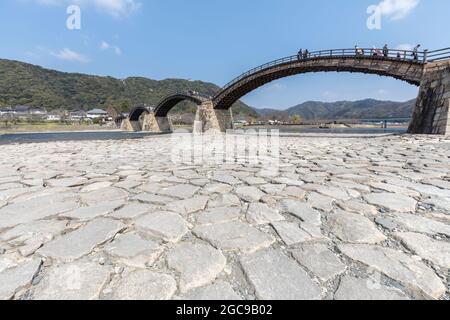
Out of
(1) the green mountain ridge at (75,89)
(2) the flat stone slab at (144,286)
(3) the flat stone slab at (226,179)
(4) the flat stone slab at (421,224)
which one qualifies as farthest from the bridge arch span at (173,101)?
(1) the green mountain ridge at (75,89)

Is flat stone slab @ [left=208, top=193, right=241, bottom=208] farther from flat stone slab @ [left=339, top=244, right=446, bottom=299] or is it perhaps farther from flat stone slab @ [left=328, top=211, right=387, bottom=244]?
flat stone slab @ [left=339, top=244, right=446, bottom=299]

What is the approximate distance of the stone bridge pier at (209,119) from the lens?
29.0m

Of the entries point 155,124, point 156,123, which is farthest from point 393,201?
point 156,123

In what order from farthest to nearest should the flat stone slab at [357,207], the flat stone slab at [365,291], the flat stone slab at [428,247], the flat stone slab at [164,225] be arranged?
the flat stone slab at [357,207] → the flat stone slab at [164,225] → the flat stone slab at [428,247] → the flat stone slab at [365,291]

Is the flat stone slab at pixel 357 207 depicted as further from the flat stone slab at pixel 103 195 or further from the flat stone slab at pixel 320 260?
the flat stone slab at pixel 103 195

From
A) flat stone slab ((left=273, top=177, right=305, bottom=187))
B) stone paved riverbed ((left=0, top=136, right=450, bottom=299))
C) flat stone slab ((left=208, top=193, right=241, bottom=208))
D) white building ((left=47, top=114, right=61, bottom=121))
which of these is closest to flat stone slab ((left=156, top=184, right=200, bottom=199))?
stone paved riverbed ((left=0, top=136, right=450, bottom=299))

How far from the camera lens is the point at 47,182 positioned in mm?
3123

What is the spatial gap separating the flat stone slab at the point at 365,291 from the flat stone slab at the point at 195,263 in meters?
0.62

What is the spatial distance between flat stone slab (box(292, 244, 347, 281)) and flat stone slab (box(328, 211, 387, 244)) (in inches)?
9.5

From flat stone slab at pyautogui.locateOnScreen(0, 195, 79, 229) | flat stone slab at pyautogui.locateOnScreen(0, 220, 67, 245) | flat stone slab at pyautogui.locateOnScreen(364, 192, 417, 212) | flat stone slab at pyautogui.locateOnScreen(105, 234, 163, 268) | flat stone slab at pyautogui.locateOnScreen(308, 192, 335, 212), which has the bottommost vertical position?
flat stone slab at pyautogui.locateOnScreen(0, 195, 79, 229)

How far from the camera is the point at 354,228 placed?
170 cm

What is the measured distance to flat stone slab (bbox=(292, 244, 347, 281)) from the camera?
1.24m
